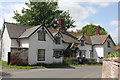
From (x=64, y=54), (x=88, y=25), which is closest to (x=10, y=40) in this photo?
(x=64, y=54)

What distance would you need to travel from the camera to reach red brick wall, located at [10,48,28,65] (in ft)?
64.8

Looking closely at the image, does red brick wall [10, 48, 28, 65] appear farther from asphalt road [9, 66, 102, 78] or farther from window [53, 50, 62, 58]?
window [53, 50, 62, 58]

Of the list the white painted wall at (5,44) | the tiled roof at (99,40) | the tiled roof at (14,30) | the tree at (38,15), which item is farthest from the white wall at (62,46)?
the tree at (38,15)

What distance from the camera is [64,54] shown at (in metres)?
28.8

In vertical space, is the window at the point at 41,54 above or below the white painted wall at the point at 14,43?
below

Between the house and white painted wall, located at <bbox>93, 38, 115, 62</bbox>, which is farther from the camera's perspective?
white painted wall, located at <bbox>93, 38, 115, 62</bbox>

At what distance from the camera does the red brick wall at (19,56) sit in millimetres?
19766

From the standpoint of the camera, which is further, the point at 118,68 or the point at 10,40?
the point at 10,40

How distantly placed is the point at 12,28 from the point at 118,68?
20.9 m

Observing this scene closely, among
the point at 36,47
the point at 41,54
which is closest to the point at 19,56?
the point at 36,47

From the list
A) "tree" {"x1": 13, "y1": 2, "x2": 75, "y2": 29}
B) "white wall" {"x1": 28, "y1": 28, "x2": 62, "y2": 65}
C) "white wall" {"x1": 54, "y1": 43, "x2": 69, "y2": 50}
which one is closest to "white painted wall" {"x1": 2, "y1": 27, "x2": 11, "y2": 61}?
"white wall" {"x1": 28, "y1": 28, "x2": 62, "y2": 65}

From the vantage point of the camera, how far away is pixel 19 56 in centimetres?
2027

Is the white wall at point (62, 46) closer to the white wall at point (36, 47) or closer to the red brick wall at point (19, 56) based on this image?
the white wall at point (36, 47)

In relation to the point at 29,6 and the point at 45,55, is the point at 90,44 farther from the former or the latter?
the point at 29,6
